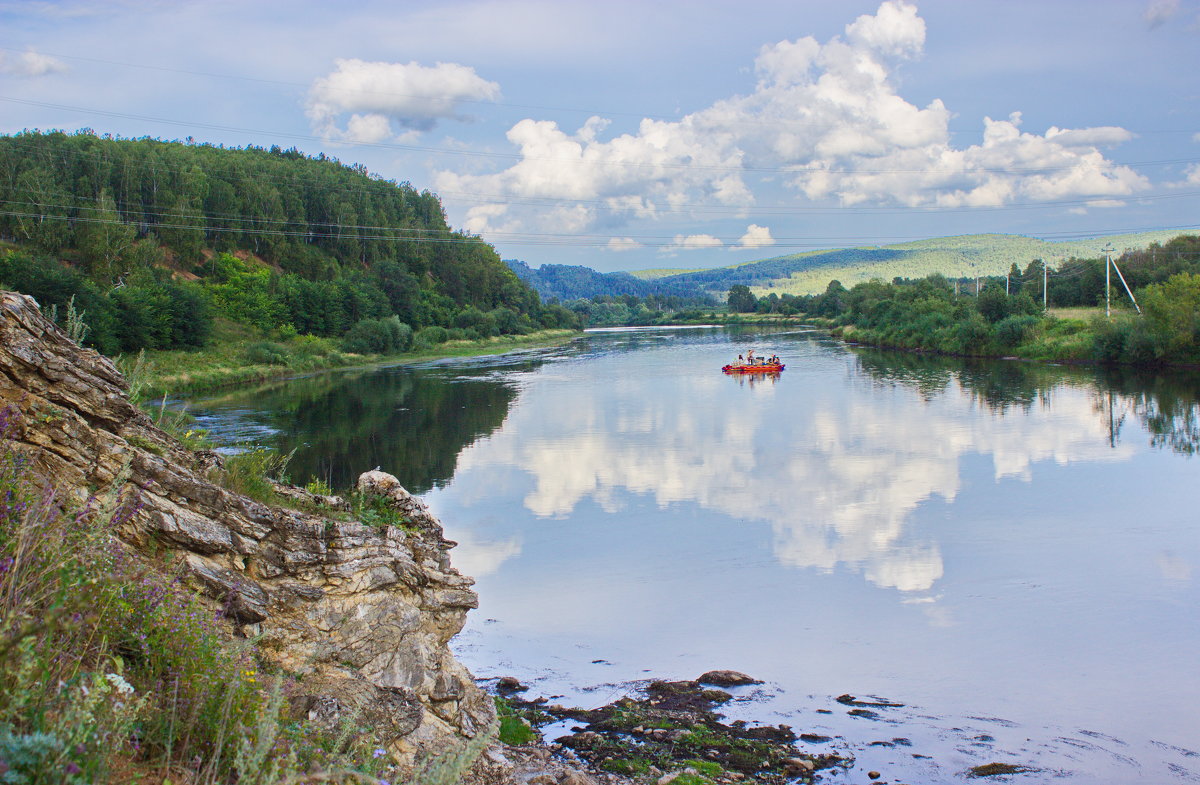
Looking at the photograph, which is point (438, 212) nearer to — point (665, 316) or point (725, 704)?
point (665, 316)

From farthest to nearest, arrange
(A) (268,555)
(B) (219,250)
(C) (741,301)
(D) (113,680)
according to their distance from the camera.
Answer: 1. (C) (741,301)
2. (B) (219,250)
3. (A) (268,555)
4. (D) (113,680)

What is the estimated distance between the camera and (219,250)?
243 feet

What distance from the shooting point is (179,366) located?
4153 centimetres

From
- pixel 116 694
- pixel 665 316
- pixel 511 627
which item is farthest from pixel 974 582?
pixel 665 316

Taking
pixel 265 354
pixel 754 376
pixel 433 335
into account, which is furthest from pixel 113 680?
pixel 433 335

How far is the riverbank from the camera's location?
3922 cm

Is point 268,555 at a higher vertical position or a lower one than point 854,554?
higher

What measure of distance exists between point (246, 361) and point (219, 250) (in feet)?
101

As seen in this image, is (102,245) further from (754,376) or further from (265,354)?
(754,376)

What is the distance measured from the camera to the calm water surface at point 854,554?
10008mm

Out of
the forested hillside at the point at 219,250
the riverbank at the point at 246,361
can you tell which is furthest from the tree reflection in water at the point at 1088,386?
the forested hillside at the point at 219,250

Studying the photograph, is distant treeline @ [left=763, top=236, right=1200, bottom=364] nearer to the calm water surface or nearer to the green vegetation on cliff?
the calm water surface

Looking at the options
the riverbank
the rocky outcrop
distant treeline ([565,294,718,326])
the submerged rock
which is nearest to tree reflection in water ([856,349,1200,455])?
the submerged rock

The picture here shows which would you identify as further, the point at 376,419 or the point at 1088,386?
the point at 1088,386
